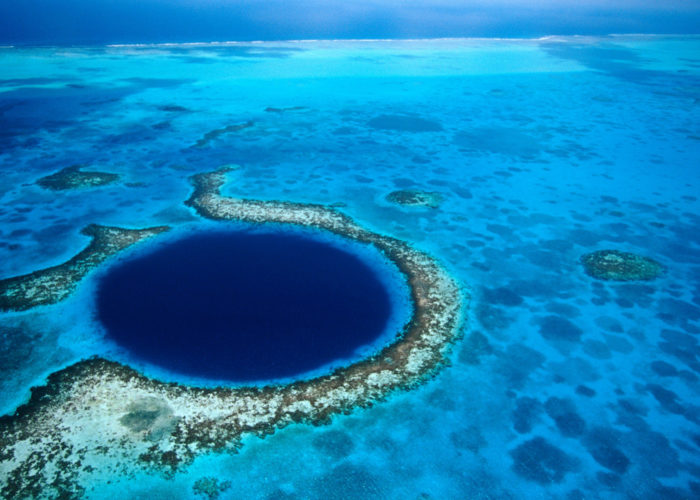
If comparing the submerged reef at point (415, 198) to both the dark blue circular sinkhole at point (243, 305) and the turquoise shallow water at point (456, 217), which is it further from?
the dark blue circular sinkhole at point (243, 305)

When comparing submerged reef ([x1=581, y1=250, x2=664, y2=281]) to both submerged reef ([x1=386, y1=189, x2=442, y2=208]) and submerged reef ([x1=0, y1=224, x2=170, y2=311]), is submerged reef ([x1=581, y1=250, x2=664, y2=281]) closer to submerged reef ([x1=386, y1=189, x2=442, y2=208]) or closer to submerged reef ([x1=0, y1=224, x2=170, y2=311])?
submerged reef ([x1=386, y1=189, x2=442, y2=208])

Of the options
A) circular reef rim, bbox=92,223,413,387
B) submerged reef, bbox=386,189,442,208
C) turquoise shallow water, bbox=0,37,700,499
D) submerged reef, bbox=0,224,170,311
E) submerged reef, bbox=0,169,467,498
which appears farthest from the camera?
submerged reef, bbox=386,189,442,208

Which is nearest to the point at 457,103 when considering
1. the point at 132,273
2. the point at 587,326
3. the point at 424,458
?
the point at 587,326

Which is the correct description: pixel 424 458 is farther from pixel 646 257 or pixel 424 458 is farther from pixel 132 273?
pixel 646 257

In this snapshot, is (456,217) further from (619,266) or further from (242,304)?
(242,304)

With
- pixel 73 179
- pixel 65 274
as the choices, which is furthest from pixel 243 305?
pixel 73 179

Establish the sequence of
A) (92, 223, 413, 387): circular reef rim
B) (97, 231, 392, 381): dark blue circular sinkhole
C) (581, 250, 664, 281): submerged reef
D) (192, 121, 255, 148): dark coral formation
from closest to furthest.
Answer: (92, 223, 413, 387): circular reef rim
(97, 231, 392, 381): dark blue circular sinkhole
(581, 250, 664, 281): submerged reef
(192, 121, 255, 148): dark coral formation

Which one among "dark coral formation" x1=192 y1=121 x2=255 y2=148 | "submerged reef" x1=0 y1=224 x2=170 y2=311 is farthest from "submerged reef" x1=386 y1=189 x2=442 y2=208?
"dark coral formation" x1=192 y1=121 x2=255 y2=148
